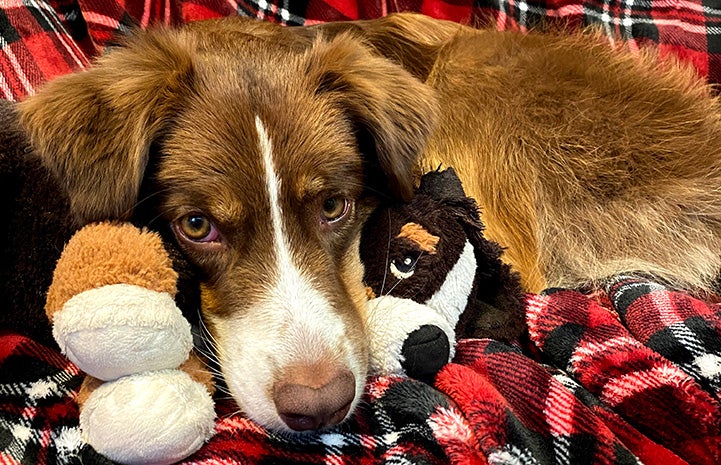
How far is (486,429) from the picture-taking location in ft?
4.69

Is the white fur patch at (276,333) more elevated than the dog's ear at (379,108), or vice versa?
the dog's ear at (379,108)

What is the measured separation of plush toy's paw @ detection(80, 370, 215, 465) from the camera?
1305mm

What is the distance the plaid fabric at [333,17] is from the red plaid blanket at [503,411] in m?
1.54

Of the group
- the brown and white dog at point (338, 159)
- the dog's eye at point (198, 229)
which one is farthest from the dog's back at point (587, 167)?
the dog's eye at point (198, 229)

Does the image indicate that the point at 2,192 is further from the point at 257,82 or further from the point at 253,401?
the point at 253,401

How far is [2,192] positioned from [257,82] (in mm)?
711

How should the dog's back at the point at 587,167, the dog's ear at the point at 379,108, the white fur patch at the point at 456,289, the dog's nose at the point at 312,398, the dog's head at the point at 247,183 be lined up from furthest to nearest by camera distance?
the dog's back at the point at 587,167, the dog's ear at the point at 379,108, the white fur patch at the point at 456,289, the dog's head at the point at 247,183, the dog's nose at the point at 312,398

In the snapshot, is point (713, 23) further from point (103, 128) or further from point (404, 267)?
point (103, 128)

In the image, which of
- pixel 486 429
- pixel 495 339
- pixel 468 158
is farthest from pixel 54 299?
pixel 468 158

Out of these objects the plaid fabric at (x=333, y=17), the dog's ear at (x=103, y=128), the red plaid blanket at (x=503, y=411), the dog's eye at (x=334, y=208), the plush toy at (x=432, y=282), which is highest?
the plaid fabric at (x=333, y=17)

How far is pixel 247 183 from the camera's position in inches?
65.6

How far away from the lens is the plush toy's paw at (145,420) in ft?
4.28

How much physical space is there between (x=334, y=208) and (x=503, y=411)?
0.71 m

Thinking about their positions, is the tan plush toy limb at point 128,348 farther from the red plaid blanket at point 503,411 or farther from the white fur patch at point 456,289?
the white fur patch at point 456,289
